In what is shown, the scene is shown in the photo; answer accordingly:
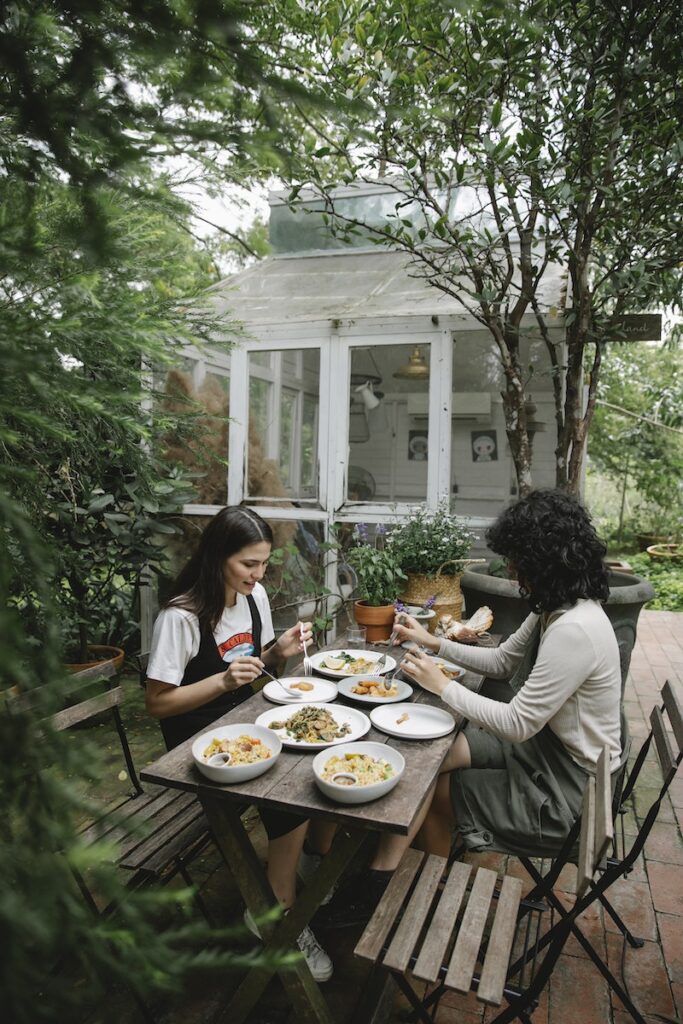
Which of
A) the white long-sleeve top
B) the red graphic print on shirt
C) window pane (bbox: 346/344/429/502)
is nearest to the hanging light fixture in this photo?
window pane (bbox: 346/344/429/502)

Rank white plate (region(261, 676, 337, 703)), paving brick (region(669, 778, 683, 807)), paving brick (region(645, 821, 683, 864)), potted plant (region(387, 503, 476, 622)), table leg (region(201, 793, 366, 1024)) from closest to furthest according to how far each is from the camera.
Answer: table leg (region(201, 793, 366, 1024)), white plate (region(261, 676, 337, 703)), paving brick (region(645, 821, 683, 864)), paving brick (region(669, 778, 683, 807)), potted plant (region(387, 503, 476, 622))

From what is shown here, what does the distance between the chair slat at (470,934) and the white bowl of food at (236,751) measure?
657 millimetres

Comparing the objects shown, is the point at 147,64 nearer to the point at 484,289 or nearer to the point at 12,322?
the point at 12,322

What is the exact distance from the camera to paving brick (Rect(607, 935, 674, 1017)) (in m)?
2.04

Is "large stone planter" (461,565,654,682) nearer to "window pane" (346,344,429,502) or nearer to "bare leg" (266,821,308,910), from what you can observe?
"window pane" (346,344,429,502)

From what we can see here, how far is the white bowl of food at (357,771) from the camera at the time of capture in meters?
1.59

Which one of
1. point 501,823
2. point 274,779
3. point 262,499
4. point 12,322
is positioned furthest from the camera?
point 262,499

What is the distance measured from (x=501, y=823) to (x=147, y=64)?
2.15 meters

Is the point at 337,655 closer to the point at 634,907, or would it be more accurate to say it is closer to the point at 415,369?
the point at 634,907

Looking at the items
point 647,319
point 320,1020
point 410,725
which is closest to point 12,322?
point 410,725

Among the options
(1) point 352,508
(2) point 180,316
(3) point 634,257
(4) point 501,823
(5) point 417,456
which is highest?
(3) point 634,257

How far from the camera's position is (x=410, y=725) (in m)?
2.07

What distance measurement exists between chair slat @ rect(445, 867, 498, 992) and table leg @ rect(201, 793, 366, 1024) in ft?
1.12

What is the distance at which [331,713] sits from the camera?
211cm
